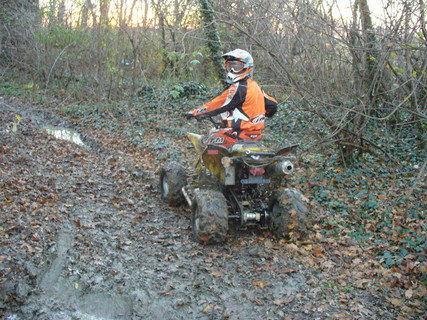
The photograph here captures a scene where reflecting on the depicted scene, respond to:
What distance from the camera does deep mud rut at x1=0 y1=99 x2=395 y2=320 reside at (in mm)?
4461

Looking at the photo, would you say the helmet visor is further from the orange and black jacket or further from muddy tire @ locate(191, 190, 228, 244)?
muddy tire @ locate(191, 190, 228, 244)

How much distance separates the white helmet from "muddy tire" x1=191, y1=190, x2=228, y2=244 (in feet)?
5.89

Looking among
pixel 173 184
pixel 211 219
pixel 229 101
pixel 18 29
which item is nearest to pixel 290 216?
pixel 211 219

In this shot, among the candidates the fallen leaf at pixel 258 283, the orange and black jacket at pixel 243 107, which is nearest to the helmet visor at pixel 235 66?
the orange and black jacket at pixel 243 107

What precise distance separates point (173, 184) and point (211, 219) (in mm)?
1892

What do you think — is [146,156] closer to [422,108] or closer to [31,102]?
[422,108]

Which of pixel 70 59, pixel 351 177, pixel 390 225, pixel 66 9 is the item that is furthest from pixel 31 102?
pixel 390 225

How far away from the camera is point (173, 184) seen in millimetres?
7320

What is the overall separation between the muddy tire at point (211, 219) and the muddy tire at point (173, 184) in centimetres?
158

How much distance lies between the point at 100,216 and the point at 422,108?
6.73m

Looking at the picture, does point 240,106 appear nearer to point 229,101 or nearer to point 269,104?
point 229,101

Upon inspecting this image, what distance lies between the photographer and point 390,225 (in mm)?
6383

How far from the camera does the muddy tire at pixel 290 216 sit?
5719 mm

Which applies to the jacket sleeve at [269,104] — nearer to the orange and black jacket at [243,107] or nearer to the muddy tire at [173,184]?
the orange and black jacket at [243,107]
